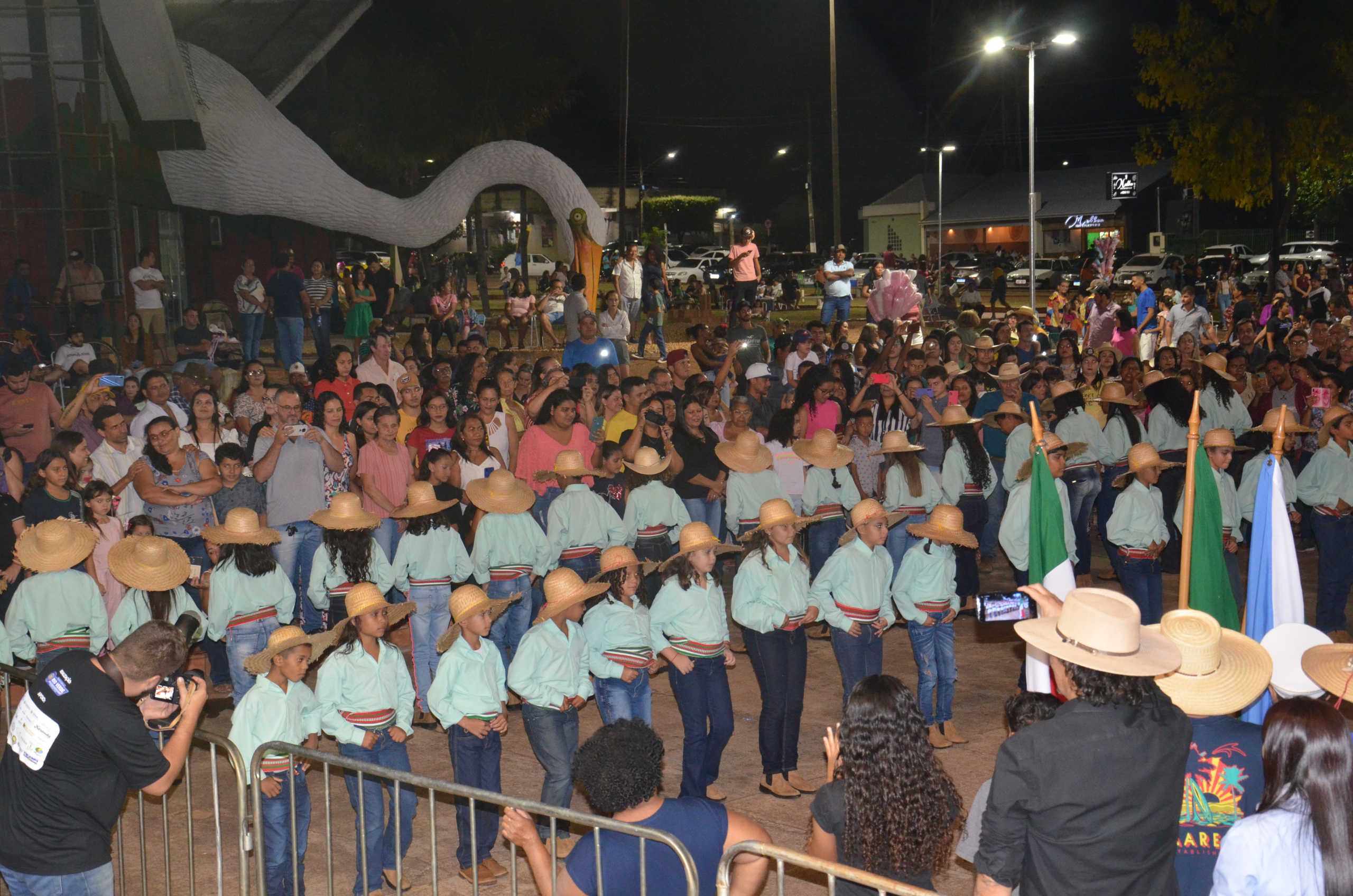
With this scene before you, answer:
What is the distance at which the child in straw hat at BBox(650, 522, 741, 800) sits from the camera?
6762mm

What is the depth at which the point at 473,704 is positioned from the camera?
6031mm

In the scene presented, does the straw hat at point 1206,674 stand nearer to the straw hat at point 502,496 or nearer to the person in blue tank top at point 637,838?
the person in blue tank top at point 637,838

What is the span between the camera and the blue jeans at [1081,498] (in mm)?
10289

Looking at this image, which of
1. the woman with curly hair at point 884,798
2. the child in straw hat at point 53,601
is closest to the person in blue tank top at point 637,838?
the woman with curly hair at point 884,798

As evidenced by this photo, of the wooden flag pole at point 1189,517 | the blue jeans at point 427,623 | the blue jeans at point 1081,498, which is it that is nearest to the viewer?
the wooden flag pole at point 1189,517

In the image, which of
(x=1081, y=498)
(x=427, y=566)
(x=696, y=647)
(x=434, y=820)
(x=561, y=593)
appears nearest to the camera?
(x=434, y=820)

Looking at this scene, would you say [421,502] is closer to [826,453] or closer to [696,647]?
[696,647]

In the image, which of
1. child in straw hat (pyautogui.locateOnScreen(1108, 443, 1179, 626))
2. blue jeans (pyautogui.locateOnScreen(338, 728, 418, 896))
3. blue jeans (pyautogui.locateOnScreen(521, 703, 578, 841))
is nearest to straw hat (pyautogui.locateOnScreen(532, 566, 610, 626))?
blue jeans (pyautogui.locateOnScreen(521, 703, 578, 841))

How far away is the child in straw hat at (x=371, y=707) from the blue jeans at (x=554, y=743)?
0.62 meters

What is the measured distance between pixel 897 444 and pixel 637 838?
544 centimetres

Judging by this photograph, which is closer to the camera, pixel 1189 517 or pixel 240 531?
pixel 1189 517

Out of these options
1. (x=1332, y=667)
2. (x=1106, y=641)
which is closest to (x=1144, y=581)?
(x=1332, y=667)

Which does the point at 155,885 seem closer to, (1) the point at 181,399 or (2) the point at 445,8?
(1) the point at 181,399

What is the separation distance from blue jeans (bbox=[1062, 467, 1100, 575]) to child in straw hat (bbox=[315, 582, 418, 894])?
632cm
